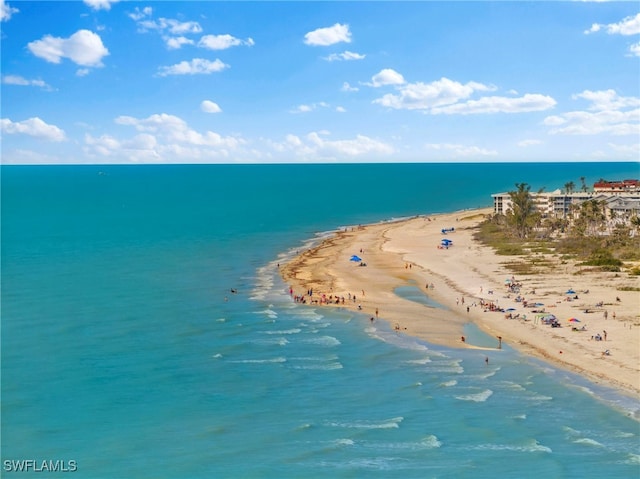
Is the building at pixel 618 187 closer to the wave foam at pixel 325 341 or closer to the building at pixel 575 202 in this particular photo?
the building at pixel 575 202

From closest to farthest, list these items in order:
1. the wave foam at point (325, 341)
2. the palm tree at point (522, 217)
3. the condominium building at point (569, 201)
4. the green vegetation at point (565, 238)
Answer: the wave foam at point (325, 341)
the green vegetation at point (565, 238)
the palm tree at point (522, 217)
the condominium building at point (569, 201)

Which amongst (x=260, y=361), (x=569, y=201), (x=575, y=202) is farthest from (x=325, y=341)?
(x=569, y=201)

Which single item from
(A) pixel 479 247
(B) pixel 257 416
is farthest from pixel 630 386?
(A) pixel 479 247

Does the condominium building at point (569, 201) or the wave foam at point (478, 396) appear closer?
the wave foam at point (478, 396)

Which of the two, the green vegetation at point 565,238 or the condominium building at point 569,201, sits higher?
the condominium building at point 569,201

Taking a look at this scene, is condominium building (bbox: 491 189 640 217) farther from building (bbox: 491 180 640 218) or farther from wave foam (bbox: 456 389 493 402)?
wave foam (bbox: 456 389 493 402)

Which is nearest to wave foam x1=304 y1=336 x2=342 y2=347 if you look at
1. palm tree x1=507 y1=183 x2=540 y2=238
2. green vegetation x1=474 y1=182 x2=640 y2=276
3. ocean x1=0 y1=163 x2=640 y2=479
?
ocean x1=0 y1=163 x2=640 y2=479

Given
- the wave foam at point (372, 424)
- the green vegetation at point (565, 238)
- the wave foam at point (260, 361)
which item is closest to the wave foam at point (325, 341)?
the wave foam at point (260, 361)

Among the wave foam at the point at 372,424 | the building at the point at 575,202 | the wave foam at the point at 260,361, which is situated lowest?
the wave foam at the point at 372,424

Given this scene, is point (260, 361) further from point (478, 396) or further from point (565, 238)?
point (565, 238)

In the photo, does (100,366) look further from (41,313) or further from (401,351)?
(401,351)
